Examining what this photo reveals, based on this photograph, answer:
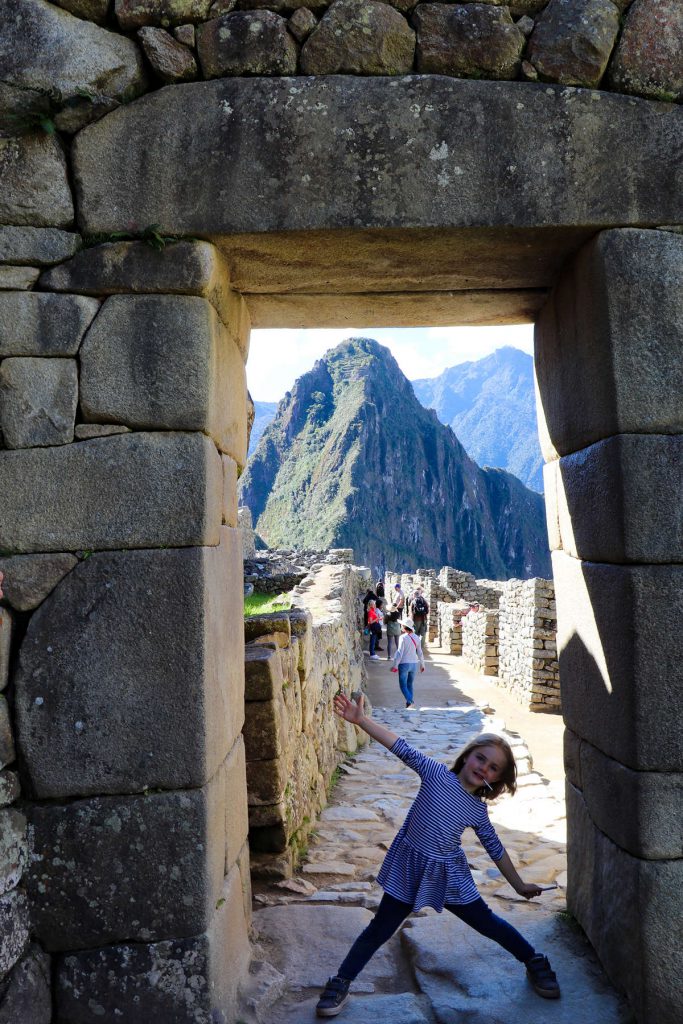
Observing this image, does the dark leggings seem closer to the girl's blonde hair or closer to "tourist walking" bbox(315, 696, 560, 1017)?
"tourist walking" bbox(315, 696, 560, 1017)

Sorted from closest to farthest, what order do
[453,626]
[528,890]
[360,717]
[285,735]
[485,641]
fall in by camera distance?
[360,717]
[528,890]
[285,735]
[485,641]
[453,626]

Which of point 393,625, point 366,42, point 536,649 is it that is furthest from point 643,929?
point 393,625

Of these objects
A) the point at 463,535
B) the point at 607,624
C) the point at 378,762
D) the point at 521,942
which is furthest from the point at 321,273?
the point at 463,535

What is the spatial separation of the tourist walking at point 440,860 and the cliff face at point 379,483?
8697 centimetres

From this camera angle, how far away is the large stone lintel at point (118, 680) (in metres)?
2.60

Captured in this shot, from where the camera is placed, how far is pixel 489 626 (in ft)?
52.6

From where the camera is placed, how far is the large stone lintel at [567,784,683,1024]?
2.65 metres

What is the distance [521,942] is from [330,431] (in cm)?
10674

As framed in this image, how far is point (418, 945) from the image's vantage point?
3430 mm

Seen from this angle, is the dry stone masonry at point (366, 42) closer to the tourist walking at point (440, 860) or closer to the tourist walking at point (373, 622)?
the tourist walking at point (440, 860)

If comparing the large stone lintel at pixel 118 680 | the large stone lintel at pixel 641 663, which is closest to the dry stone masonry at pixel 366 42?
the large stone lintel at pixel 118 680

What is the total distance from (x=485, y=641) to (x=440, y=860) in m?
13.4

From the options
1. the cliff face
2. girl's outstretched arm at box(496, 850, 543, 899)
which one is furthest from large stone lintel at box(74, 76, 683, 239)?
the cliff face

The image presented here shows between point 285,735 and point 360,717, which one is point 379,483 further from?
point 360,717
